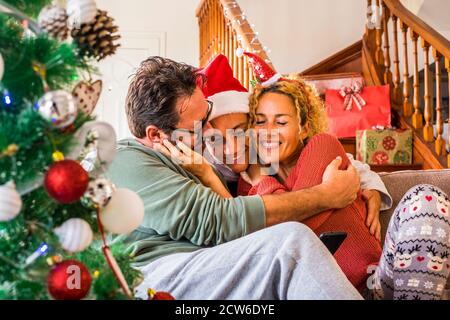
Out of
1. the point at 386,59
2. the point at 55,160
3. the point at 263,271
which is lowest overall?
the point at 263,271

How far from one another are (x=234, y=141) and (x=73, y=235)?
1104 mm

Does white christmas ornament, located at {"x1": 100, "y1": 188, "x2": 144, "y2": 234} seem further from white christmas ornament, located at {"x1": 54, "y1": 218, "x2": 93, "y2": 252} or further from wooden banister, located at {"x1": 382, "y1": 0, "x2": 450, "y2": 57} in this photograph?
wooden banister, located at {"x1": 382, "y1": 0, "x2": 450, "y2": 57}

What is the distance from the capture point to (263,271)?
1.15 m

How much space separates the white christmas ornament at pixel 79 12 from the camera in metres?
0.94

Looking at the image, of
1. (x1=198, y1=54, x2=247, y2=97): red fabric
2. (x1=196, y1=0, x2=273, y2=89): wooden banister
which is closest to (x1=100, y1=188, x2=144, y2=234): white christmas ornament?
(x1=198, y1=54, x2=247, y2=97): red fabric

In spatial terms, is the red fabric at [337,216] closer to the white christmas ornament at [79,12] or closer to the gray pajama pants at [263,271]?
the gray pajama pants at [263,271]

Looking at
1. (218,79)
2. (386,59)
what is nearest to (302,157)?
(218,79)

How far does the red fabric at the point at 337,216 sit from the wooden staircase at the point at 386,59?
1251 millimetres

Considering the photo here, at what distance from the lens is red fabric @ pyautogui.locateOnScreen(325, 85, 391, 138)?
4016 mm

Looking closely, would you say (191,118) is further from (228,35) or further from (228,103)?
(228,35)

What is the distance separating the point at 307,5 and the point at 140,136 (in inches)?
149

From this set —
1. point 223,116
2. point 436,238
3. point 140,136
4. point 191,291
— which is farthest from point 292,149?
point 191,291

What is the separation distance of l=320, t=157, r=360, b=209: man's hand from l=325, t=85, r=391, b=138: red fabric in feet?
7.78

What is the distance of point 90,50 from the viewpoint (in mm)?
954
